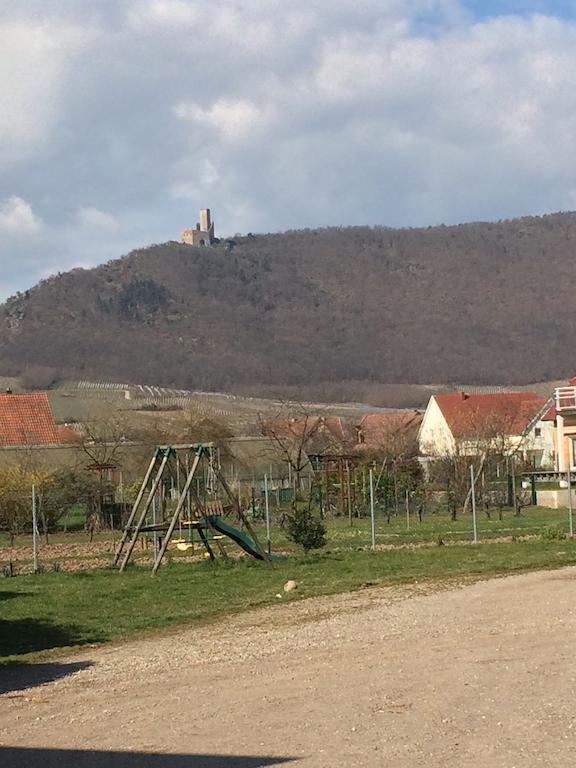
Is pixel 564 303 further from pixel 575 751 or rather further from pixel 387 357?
pixel 575 751

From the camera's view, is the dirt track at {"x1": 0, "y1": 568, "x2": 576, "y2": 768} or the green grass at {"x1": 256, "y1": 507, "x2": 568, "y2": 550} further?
the green grass at {"x1": 256, "y1": 507, "x2": 568, "y2": 550}

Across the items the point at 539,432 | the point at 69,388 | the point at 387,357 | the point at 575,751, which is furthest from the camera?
the point at 387,357

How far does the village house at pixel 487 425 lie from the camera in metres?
57.2

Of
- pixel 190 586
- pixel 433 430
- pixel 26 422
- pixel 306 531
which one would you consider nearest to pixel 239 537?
pixel 306 531

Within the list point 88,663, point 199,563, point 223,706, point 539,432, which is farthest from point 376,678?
point 539,432

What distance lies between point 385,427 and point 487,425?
615 inches

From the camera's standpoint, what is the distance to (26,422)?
56.0 m

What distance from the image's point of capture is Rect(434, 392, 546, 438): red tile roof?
210 ft

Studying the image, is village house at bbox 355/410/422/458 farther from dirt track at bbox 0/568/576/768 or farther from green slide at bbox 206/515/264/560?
dirt track at bbox 0/568/576/768

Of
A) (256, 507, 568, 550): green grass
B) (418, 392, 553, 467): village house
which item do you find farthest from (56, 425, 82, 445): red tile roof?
(256, 507, 568, 550): green grass

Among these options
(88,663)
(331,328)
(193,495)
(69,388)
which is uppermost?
(331,328)

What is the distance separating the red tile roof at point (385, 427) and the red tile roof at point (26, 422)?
56.9 feet

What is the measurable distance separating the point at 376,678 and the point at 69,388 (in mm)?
119377

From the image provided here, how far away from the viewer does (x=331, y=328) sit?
18275 centimetres
